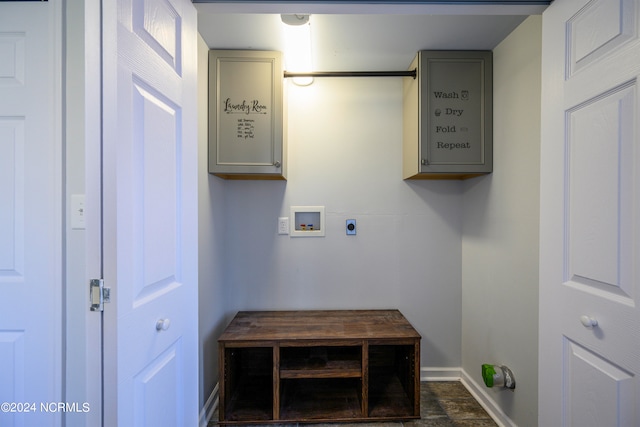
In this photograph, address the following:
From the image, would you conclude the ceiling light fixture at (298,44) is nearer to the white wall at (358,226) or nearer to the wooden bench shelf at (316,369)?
the white wall at (358,226)

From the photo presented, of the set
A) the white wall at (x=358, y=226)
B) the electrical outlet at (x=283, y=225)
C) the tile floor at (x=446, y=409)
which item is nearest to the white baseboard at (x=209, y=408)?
the tile floor at (x=446, y=409)

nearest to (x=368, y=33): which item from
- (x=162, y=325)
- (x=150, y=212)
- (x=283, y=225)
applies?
(x=283, y=225)

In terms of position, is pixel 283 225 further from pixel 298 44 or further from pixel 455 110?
pixel 455 110

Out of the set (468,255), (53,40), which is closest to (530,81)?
(468,255)

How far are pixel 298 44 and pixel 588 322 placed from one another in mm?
1855

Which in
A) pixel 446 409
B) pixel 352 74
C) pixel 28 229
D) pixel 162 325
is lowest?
pixel 446 409

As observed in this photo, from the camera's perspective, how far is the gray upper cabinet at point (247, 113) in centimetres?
186

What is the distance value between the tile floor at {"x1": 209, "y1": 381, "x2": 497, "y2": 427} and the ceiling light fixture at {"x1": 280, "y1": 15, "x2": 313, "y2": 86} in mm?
2273

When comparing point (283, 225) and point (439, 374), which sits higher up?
point (283, 225)

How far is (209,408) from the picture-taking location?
1842 millimetres

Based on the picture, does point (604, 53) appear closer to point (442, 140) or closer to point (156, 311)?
point (442, 140)

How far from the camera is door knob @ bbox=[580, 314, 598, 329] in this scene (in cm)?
89

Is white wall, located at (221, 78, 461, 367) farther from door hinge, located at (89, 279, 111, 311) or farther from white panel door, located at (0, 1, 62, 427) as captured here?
door hinge, located at (89, 279, 111, 311)

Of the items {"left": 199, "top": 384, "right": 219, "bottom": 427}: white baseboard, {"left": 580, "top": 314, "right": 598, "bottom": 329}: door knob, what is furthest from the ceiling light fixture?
{"left": 199, "top": 384, "right": 219, "bottom": 427}: white baseboard
